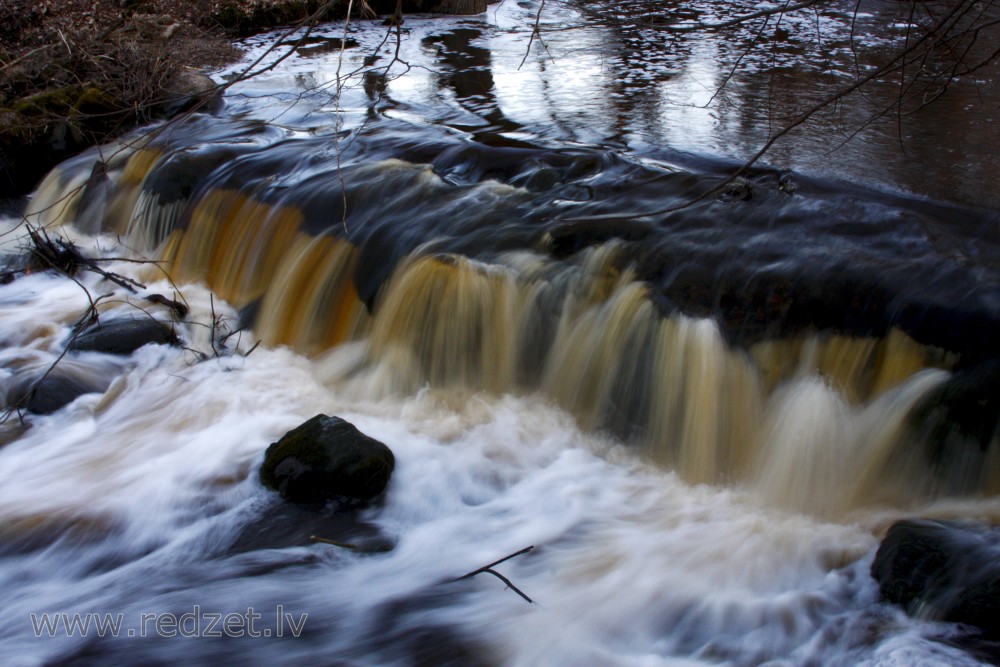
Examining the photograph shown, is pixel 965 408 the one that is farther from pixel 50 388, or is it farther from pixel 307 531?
pixel 50 388

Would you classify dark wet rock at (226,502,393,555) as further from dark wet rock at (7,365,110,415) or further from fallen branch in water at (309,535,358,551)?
dark wet rock at (7,365,110,415)

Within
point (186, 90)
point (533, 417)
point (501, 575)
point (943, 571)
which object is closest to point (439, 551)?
point (501, 575)

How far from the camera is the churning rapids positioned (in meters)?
3.63

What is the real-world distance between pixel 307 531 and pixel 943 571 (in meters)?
2.69

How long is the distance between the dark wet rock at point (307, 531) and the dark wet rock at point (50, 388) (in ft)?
6.53

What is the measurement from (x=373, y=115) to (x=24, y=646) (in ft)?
20.0

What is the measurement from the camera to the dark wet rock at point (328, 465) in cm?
426

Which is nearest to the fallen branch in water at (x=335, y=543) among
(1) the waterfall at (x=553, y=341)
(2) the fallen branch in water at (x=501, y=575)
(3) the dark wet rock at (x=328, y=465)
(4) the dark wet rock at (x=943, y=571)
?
(3) the dark wet rock at (x=328, y=465)

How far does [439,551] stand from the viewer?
406 centimetres

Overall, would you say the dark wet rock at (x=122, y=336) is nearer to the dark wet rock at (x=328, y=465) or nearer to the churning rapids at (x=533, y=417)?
the churning rapids at (x=533, y=417)

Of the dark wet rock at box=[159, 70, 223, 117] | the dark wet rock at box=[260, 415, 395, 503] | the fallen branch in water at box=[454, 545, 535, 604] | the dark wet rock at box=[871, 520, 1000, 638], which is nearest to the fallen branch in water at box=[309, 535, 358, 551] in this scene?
the dark wet rock at box=[260, 415, 395, 503]

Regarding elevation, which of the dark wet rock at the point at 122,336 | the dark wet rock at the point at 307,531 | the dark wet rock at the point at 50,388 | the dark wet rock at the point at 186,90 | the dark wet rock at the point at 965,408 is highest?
the dark wet rock at the point at 186,90

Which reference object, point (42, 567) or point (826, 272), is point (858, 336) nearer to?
point (826, 272)

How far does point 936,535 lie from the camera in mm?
3420
